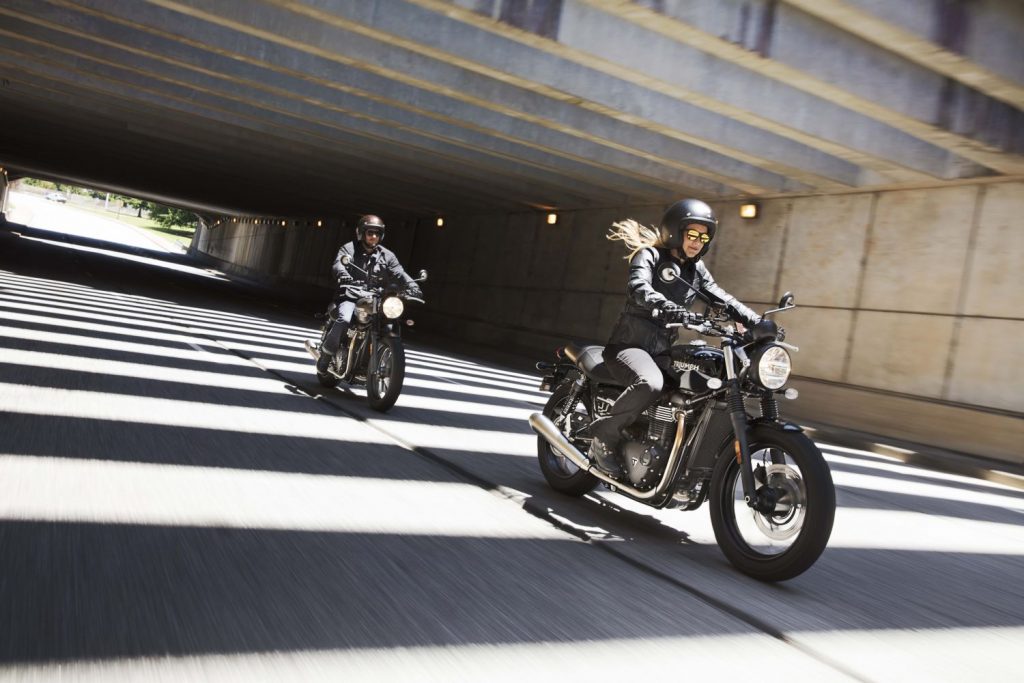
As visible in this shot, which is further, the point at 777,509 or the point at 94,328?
the point at 94,328

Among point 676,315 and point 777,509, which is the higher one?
point 676,315

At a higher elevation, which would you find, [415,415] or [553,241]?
[553,241]

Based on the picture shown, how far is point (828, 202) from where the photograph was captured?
1841 centimetres

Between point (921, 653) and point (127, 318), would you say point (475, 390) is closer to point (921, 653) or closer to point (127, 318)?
point (127, 318)

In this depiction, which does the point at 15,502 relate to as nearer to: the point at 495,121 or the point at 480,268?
the point at 495,121

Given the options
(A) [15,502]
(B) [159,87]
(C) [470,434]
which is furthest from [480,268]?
(A) [15,502]

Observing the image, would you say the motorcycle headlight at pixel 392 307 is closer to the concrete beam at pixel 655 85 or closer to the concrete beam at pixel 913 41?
the concrete beam at pixel 655 85

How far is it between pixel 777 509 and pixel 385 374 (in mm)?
5556

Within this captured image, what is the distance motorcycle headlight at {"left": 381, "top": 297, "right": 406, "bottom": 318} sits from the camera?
A: 9859 mm

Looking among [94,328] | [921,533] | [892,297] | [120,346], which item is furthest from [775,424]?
[892,297]

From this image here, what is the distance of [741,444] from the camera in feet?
16.5

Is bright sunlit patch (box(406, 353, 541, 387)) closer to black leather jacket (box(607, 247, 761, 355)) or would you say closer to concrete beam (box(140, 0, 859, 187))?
concrete beam (box(140, 0, 859, 187))

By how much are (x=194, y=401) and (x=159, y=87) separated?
13.2 m

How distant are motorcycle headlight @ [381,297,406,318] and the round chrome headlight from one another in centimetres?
548
